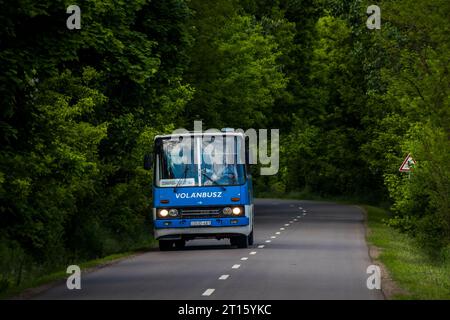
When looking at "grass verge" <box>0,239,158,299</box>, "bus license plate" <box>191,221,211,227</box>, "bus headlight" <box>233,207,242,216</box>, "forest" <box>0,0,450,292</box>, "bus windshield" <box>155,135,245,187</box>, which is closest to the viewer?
"grass verge" <box>0,239,158,299</box>

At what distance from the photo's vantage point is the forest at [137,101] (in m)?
20.5

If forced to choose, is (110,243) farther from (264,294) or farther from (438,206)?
(264,294)

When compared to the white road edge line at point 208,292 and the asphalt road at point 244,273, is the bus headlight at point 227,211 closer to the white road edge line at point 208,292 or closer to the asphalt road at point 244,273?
the asphalt road at point 244,273

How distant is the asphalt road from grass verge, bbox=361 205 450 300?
53cm

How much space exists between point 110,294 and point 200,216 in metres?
11.5

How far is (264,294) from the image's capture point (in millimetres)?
17953

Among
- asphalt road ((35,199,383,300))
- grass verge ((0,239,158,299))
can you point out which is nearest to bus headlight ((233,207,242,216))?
asphalt road ((35,199,383,300))

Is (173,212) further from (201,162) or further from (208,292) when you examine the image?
(208,292)

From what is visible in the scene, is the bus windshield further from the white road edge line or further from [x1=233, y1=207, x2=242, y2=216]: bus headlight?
the white road edge line

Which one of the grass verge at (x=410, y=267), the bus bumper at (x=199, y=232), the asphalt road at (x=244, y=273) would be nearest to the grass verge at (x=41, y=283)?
the asphalt road at (x=244, y=273)

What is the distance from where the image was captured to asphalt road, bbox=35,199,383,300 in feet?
60.0

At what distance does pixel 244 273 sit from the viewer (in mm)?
22312

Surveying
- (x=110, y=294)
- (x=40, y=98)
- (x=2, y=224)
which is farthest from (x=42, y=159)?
(x=110, y=294)

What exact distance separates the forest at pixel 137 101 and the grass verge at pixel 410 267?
2.43 ft
